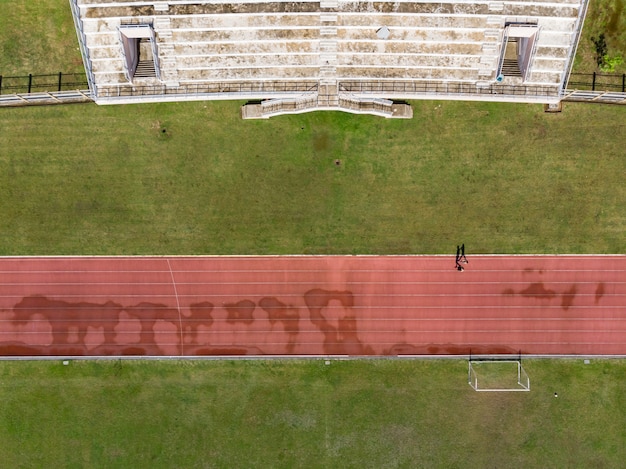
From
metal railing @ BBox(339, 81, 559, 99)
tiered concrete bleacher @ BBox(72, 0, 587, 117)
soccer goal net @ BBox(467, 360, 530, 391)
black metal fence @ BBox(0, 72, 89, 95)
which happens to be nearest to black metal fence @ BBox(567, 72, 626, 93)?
tiered concrete bleacher @ BBox(72, 0, 587, 117)

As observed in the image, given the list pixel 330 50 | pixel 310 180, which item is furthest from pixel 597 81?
pixel 310 180

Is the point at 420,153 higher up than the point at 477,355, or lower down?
higher up

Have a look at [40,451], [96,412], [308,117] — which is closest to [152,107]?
[308,117]

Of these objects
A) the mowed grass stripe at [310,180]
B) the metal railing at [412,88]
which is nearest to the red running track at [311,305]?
the mowed grass stripe at [310,180]

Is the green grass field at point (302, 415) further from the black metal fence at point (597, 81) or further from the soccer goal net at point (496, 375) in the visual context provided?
the black metal fence at point (597, 81)

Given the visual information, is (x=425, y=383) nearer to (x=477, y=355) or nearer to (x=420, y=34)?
(x=477, y=355)

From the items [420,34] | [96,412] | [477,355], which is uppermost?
[420,34]

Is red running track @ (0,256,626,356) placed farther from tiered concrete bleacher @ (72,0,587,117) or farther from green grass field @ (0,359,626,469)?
tiered concrete bleacher @ (72,0,587,117)
